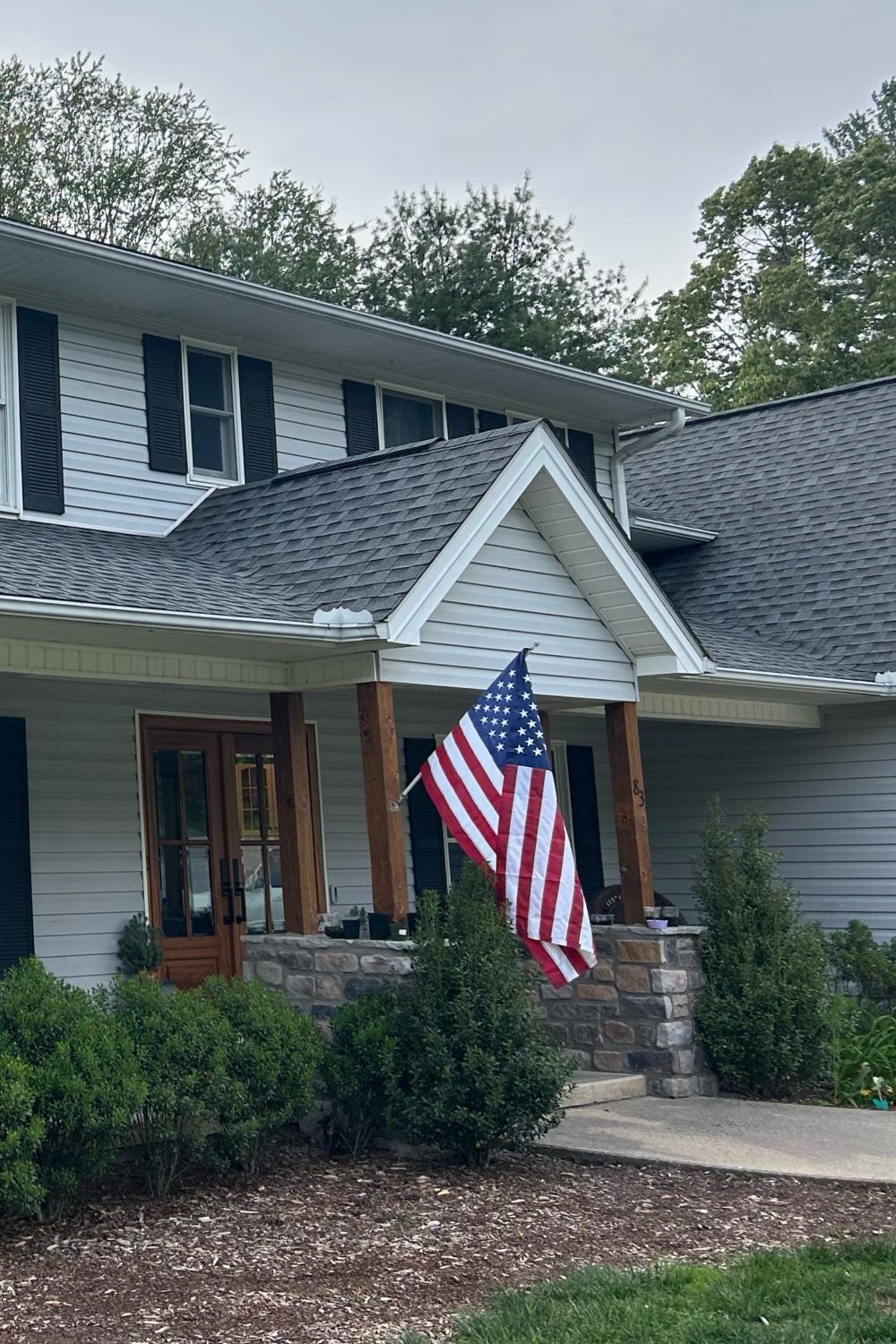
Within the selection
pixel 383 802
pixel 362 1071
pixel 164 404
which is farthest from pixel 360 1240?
pixel 164 404

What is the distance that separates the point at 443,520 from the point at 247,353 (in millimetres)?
3432

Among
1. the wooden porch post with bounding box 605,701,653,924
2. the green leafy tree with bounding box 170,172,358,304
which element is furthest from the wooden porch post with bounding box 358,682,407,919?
the green leafy tree with bounding box 170,172,358,304

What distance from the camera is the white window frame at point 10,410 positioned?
34.1 ft

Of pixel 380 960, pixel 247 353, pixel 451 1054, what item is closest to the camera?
pixel 451 1054

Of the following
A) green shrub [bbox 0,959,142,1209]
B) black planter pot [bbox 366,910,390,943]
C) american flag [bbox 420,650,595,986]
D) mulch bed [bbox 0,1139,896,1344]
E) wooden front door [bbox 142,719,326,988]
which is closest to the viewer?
mulch bed [bbox 0,1139,896,1344]

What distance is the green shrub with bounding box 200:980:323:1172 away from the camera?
23.5 feet

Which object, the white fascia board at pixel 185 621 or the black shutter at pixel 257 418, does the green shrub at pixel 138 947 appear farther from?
the black shutter at pixel 257 418

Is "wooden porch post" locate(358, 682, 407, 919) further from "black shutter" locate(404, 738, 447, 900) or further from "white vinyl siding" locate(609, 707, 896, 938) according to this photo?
"white vinyl siding" locate(609, 707, 896, 938)

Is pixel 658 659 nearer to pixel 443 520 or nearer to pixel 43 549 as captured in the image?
pixel 443 520

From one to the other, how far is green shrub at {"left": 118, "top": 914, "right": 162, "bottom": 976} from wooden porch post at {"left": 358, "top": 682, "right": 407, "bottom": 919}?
6.64 feet

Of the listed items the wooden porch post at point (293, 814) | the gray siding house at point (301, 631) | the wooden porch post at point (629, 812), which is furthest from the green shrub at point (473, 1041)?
the wooden porch post at point (629, 812)

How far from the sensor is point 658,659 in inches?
422

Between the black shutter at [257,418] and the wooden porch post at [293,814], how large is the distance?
2.93 m

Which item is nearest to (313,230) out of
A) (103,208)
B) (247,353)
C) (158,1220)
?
(103,208)
